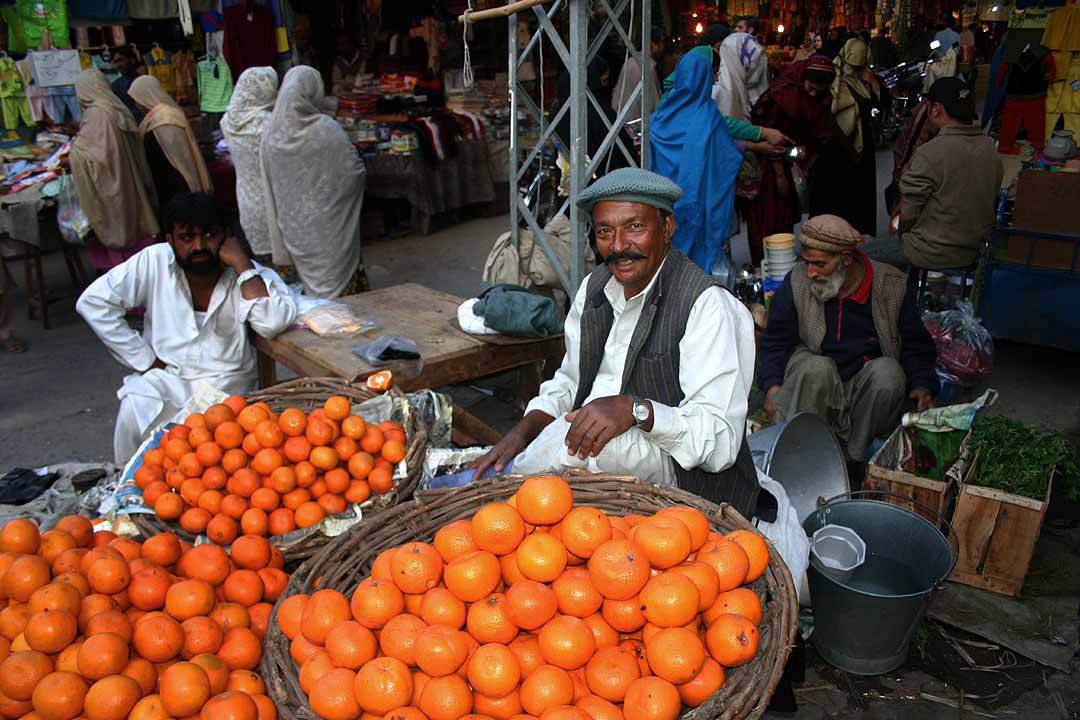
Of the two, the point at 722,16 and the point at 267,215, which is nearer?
the point at 267,215

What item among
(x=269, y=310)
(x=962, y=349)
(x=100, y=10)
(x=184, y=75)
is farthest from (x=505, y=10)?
(x=184, y=75)

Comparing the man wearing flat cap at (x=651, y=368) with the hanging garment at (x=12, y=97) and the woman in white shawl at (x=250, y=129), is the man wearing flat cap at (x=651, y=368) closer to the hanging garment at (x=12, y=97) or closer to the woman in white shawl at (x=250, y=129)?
the woman in white shawl at (x=250, y=129)

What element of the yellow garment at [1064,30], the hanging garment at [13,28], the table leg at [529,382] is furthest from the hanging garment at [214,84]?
the yellow garment at [1064,30]

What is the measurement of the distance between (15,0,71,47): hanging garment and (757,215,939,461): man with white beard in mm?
7430

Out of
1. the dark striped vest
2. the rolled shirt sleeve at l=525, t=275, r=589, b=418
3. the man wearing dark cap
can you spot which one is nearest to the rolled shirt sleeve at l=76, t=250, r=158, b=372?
the rolled shirt sleeve at l=525, t=275, r=589, b=418

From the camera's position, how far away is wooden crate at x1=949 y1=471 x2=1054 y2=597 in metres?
2.89

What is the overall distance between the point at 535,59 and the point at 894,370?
831 centimetres

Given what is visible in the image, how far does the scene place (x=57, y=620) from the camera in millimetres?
1677

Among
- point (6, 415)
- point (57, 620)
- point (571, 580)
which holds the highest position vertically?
point (571, 580)

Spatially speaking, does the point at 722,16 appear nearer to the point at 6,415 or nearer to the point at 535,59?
the point at 535,59

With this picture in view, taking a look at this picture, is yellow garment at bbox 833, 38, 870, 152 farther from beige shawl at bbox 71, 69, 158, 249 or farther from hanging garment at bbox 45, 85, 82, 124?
hanging garment at bbox 45, 85, 82, 124

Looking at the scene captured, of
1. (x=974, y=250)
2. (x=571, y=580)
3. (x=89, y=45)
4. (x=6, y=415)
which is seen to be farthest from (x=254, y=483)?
(x=89, y=45)

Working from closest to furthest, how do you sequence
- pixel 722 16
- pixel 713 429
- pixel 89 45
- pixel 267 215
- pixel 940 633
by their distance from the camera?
pixel 713 429, pixel 940 633, pixel 267 215, pixel 89 45, pixel 722 16

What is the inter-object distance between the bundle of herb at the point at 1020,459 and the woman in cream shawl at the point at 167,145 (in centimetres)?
582
